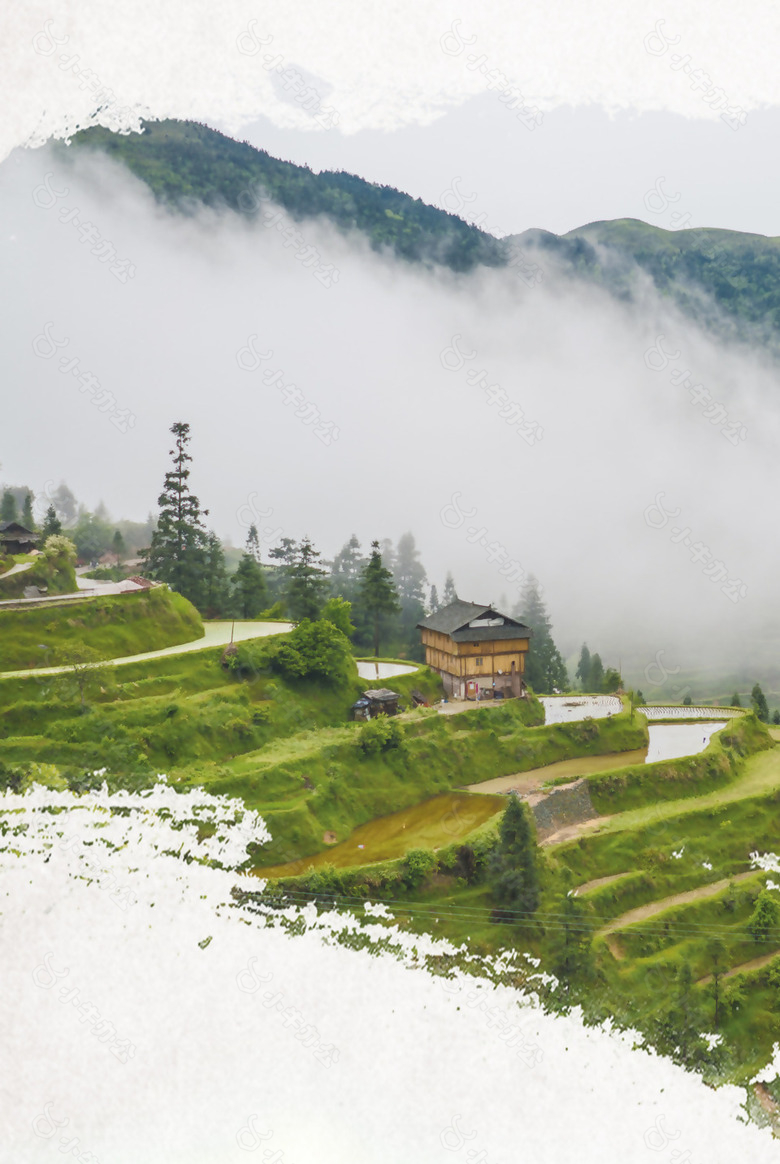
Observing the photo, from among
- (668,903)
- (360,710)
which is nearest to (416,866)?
(668,903)

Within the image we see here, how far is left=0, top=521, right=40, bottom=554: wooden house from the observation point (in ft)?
150

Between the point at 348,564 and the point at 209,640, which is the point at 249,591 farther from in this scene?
the point at 348,564

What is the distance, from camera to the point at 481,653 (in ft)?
138

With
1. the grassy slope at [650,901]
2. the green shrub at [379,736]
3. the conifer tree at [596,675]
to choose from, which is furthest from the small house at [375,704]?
the conifer tree at [596,675]

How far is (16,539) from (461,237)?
123647mm

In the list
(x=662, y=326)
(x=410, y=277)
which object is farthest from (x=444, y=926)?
(x=662, y=326)

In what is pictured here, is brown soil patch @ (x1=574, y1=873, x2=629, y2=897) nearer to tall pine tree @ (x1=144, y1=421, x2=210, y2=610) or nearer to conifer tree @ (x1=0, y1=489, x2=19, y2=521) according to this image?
tall pine tree @ (x1=144, y1=421, x2=210, y2=610)

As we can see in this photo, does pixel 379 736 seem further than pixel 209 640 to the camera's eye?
No

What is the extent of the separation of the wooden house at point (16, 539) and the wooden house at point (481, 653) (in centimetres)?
2404

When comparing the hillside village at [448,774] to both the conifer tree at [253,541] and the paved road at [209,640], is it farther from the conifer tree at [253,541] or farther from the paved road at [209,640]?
the conifer tree at [253,541]

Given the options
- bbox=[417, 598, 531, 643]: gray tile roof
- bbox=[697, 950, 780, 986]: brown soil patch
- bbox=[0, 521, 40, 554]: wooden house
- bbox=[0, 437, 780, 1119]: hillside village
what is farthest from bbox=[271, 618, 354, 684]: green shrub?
bbox=[697, 950, 780, 986]: brown soil patch

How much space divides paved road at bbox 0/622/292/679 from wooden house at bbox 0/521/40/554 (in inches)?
464

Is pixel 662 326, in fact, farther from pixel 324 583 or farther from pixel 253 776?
pixel 253 776

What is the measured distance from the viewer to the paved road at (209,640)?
31.0 meters
